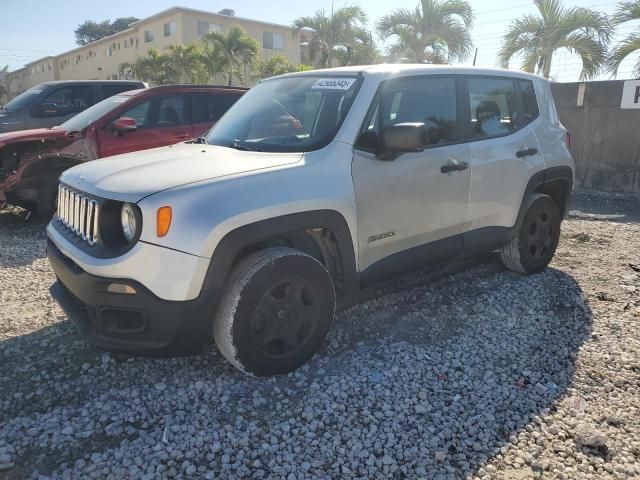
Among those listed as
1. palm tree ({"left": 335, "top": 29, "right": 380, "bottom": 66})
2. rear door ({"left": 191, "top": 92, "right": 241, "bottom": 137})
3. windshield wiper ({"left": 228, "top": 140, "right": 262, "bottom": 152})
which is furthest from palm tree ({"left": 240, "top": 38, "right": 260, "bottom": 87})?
windshield wiper ({"left": 228, "top": 140, "right": 262, "bottom": 152})

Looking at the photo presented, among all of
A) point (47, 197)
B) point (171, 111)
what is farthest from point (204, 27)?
point (47, 197)

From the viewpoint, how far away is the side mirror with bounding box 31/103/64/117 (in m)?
9.59

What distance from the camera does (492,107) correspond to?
4.34 meters

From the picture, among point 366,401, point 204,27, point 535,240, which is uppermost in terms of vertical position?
point 204,27

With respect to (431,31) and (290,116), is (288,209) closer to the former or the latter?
(290,116)

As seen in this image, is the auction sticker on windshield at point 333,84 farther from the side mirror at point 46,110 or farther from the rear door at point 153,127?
the side mirror at point 46,110

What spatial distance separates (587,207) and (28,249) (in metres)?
8.30

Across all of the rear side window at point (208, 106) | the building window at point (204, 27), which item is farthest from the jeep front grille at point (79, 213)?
the building window at point (204, 27)

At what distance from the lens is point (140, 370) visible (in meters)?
3.19

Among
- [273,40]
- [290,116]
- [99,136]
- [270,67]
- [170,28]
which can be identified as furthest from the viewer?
[273,40]

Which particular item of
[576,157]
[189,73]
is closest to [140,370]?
[576,157]

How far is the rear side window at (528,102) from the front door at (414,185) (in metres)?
0.95

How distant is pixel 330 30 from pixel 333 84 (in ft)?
75.4

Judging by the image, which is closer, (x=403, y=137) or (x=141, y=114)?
(x=403, y=137)
